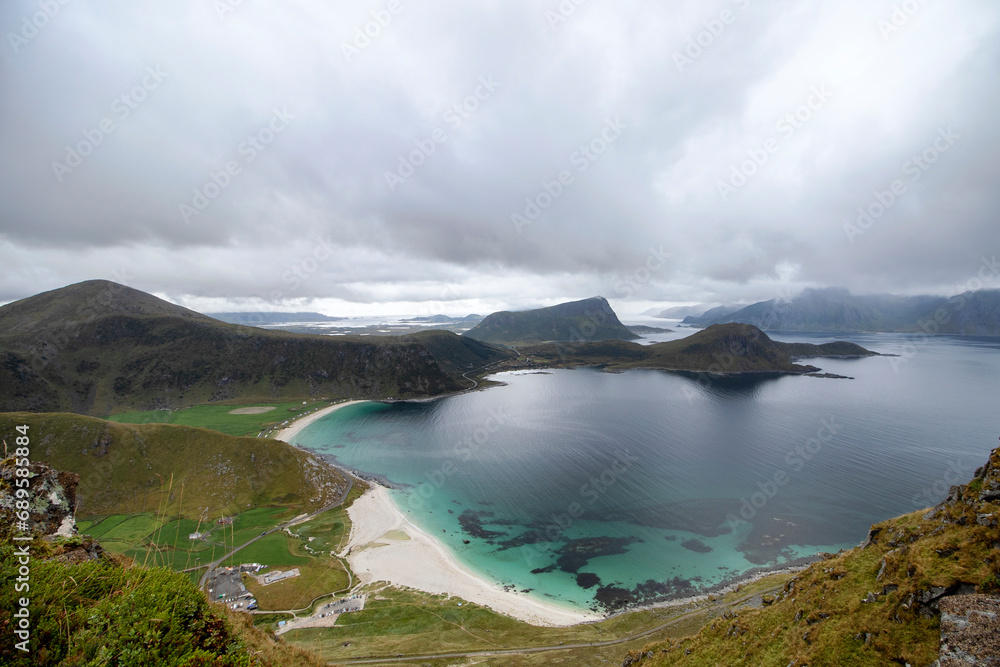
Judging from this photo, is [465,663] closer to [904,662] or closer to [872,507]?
[904,662]

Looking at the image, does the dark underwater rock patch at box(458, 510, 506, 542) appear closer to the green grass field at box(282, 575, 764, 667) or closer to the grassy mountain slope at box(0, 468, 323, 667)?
the green grass field at box(282, 575, 764, 667)

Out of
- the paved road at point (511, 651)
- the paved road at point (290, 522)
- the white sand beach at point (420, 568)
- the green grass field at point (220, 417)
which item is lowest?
the white sand beach at point (420, 568)

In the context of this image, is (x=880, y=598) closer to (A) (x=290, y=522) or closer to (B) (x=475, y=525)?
(B) (x=475, y=525)

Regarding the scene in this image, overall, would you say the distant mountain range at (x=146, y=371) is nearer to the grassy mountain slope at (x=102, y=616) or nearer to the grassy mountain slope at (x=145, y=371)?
the grassy mountain slope at (x=145, y=371)

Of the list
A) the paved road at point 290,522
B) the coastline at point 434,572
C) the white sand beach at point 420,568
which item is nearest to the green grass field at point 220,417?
the paved road at point 290,522

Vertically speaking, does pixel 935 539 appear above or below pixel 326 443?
above

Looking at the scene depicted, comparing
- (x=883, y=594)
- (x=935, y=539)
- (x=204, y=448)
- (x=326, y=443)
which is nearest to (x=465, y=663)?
(x=883, y=594)
